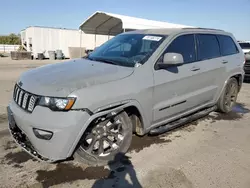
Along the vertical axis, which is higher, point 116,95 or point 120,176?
point 116,95

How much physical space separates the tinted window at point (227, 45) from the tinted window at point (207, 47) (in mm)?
203

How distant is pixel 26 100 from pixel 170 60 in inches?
79.4

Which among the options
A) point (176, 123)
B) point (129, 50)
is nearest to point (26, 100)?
point (129, 50)

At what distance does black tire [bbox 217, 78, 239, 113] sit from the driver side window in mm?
1492

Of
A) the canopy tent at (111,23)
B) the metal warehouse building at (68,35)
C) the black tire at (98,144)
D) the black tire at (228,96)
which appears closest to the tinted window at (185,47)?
the black tire at (98,144)

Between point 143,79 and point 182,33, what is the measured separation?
136 centimetres

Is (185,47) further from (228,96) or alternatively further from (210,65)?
(228,96)

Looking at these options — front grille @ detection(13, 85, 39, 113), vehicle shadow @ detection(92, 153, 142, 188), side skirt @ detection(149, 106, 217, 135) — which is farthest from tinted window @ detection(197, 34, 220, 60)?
front grille @ detection(13, 85, 39, 113)

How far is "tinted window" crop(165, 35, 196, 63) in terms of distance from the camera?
3779 millimetres

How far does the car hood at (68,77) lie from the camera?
2.65 metres

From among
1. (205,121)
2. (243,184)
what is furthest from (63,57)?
(243,184)

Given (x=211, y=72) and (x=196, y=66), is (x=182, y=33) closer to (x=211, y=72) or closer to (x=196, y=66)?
(x=196, y=66)

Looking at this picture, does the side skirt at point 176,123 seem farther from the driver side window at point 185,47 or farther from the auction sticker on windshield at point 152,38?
the auction sticker on windshield at point 152,38

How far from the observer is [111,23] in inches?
789
